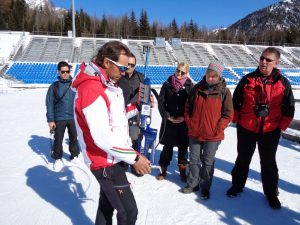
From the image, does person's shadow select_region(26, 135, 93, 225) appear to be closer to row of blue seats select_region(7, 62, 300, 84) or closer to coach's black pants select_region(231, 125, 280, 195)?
coach's black pants select_region(231, 125, 280, 195)

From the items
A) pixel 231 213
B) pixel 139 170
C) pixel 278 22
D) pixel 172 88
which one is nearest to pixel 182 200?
pixel 231 213

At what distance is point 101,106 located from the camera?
1.84 meters

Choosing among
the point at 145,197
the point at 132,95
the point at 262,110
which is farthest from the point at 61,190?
the point at 262,110

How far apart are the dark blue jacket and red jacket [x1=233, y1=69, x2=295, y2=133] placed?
108 inches

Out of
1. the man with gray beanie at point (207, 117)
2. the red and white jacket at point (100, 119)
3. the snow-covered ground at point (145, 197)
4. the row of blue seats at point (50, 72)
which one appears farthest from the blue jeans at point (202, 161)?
the row of blue seats at point (50, 72)

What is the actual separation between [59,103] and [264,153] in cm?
318

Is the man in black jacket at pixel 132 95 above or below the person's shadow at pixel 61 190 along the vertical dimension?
above

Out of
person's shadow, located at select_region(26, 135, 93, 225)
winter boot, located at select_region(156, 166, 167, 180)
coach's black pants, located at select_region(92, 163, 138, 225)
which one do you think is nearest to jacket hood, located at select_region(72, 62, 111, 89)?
coach's black pants, located at select_region(92, 163, 138, 225)

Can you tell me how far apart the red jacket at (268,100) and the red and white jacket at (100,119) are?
1959 millimetres

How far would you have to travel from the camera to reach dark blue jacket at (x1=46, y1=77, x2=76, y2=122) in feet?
14.8

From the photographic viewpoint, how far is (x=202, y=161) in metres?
3.68

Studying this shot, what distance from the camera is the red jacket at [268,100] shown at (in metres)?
3.26

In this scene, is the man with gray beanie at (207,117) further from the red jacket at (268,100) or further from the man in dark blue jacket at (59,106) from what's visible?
the man in dark blue jacket at (59,106)

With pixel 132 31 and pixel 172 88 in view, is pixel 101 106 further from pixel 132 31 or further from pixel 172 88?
pixel 132 31
